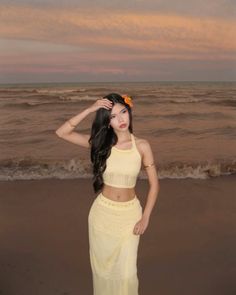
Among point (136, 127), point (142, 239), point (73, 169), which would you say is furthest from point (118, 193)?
point (136, 127)

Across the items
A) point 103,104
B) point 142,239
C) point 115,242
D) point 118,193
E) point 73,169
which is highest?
point 103,104

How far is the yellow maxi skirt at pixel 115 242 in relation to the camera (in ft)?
7.68

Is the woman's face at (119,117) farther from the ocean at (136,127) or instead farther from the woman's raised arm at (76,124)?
the ocean at (136,127)

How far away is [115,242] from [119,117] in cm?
59

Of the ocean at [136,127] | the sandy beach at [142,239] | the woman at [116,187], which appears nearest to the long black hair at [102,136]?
the woman at [116,187]

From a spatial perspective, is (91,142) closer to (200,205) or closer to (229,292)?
(229,292)

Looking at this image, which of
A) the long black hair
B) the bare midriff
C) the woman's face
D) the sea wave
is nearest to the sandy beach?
the sea wave

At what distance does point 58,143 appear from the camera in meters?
5.80

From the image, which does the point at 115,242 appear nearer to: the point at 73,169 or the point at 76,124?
the point at 76,124

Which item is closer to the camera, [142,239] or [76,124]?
[76,124]

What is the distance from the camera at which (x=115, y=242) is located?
235 centimetres

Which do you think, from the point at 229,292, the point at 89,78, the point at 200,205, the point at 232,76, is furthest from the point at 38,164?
the point at 229,292

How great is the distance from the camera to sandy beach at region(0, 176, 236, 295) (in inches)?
129

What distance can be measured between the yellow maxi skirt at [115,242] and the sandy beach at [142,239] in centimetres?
84
